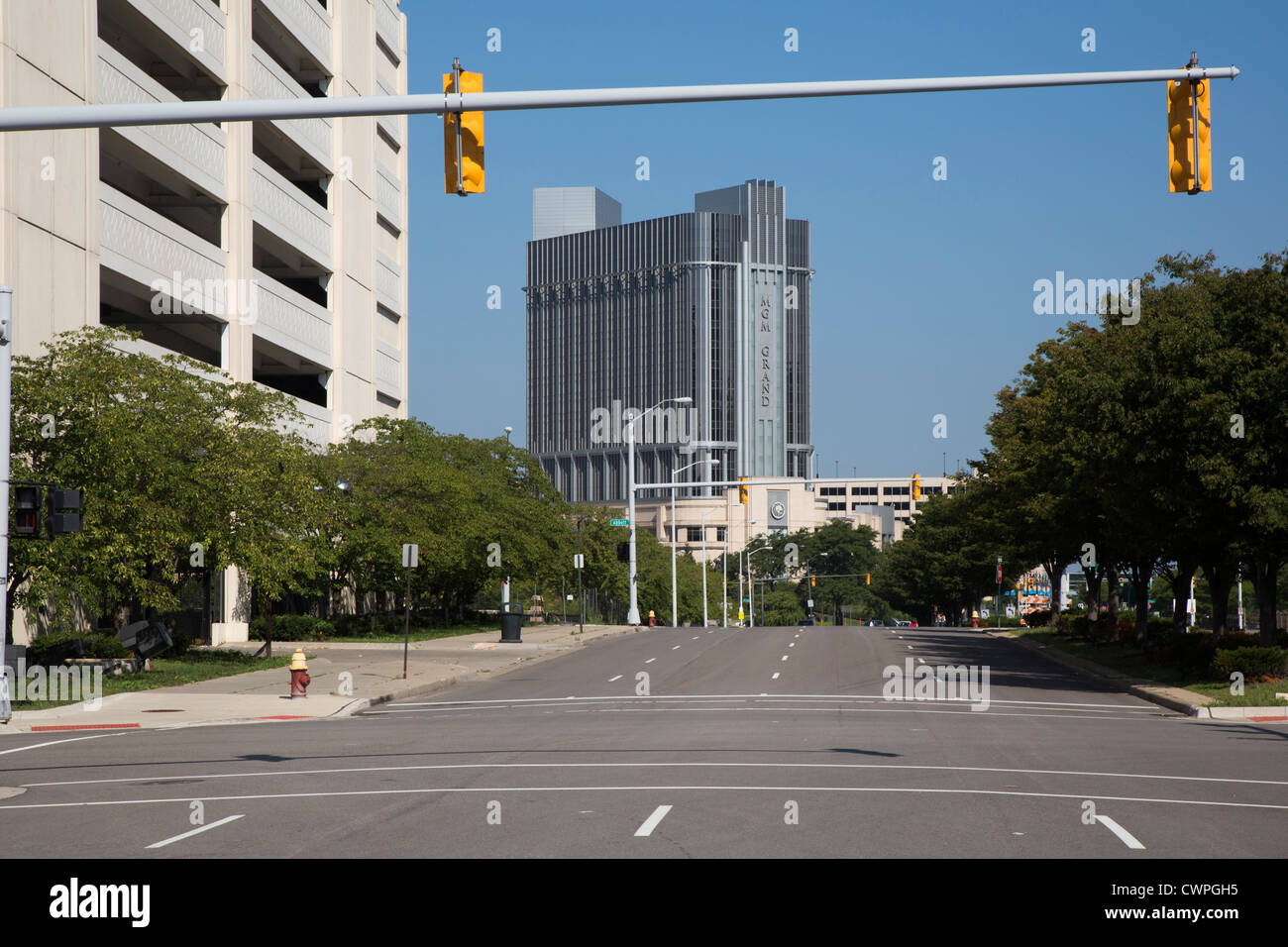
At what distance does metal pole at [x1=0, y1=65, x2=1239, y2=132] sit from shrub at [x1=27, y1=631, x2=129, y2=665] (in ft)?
72.6

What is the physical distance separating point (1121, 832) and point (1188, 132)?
20.4 feet

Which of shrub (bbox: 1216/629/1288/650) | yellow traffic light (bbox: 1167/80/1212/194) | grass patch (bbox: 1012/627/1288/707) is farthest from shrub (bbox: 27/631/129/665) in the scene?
yellow traffic light (bbox: 1167/80/1212/194)

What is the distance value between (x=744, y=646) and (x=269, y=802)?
115 ft

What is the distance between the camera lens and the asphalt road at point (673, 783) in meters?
10.6

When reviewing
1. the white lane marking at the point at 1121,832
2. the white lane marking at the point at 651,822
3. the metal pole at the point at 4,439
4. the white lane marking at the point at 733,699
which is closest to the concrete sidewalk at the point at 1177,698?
the white lane marking at the point at 733,699

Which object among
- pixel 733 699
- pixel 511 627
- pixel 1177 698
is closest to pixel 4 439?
pixel 733 699

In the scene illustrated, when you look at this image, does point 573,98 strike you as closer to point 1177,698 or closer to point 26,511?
point 26,511

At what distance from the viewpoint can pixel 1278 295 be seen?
29.2 meters

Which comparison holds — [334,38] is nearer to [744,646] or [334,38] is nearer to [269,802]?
[744,646]

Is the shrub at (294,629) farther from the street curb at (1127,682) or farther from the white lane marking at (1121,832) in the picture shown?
the white lane marking at (1121,832)

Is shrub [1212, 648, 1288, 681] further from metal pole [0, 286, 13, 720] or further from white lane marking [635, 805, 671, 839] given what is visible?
metal pole [0, 286, 13, 720]

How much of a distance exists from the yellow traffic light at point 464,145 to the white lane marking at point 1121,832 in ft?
25.3
